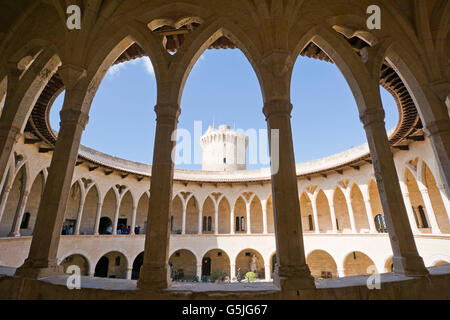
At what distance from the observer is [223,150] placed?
36.4m

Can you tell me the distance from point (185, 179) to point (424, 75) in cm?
1727

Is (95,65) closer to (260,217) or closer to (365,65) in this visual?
(365,65)

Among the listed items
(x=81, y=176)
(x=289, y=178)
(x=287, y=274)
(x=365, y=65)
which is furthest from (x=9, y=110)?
(x=81, y=176)

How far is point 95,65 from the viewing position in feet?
16.2

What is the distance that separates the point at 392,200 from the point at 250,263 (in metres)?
20.3

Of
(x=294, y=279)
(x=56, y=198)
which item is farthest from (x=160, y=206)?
(x=294, y=279)

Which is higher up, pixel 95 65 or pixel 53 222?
pixel 95 65

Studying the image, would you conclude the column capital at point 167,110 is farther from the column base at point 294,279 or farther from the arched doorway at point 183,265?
the arched doorway at point 183,265

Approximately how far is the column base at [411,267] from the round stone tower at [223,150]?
104ft

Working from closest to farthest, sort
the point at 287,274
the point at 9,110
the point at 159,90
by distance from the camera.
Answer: the point at 287,274 < the point at 159,90 < the point at 9,110

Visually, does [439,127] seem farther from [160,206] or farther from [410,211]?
[410,211]

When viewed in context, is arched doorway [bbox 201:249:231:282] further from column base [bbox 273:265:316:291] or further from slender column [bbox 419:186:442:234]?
column base [bbox 273:265:316:291]

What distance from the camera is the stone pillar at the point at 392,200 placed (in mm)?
3781

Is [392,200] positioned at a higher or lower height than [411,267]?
higher
